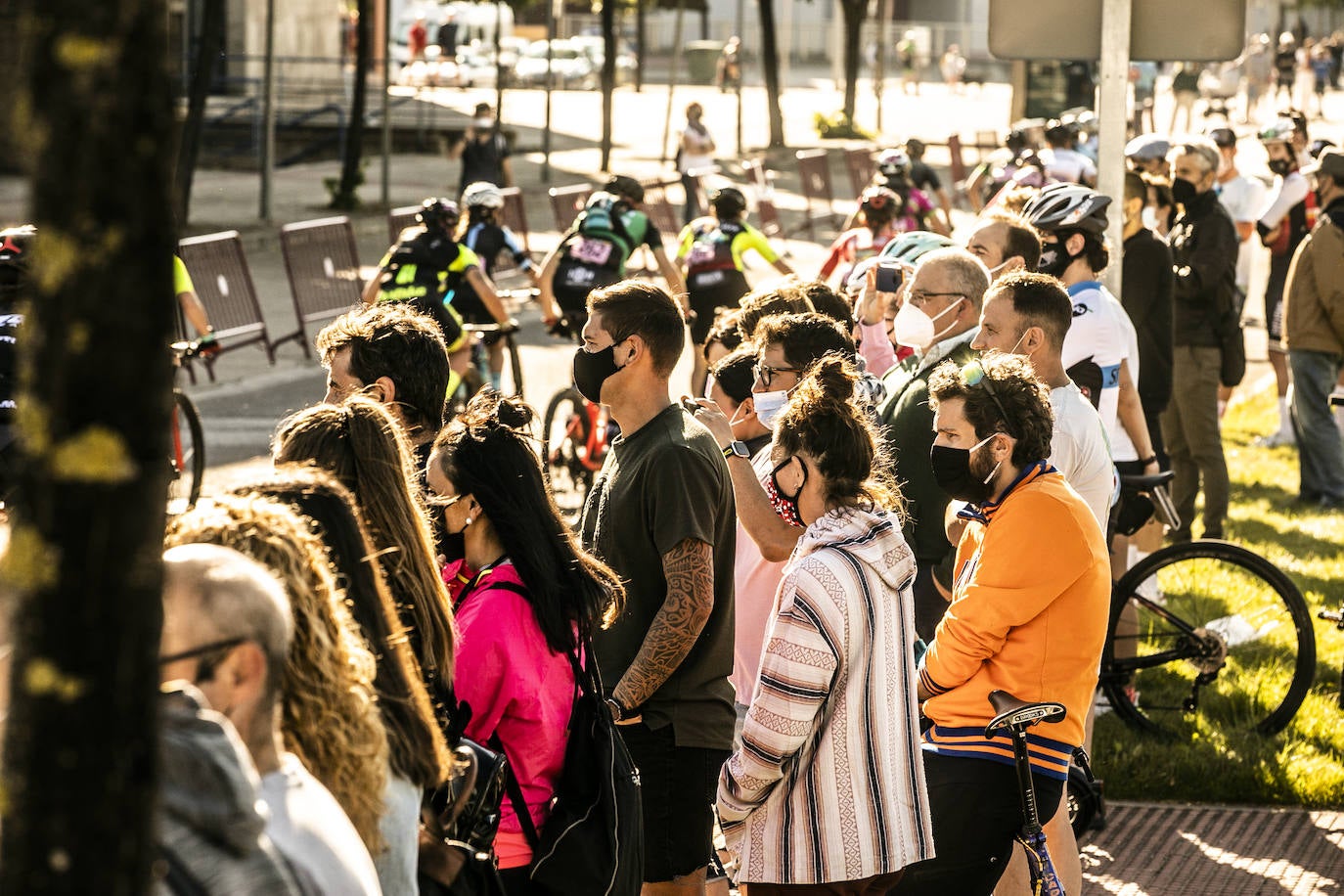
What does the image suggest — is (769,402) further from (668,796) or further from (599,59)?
(599,59)

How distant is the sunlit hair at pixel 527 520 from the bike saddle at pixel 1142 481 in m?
3.58

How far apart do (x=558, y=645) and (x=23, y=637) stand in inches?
93.0

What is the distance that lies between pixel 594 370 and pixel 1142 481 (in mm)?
2894

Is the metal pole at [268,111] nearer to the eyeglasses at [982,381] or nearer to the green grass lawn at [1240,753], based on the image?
the green grass lawn at [1240,753]

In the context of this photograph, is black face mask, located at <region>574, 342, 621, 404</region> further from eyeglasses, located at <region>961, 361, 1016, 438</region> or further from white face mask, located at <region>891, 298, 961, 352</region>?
white face mask, located at <region>891, 298, 961, 352</region>

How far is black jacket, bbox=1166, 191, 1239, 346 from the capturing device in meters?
9.80

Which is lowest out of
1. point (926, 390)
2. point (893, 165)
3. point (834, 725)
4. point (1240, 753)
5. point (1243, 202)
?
point (1240, 753)

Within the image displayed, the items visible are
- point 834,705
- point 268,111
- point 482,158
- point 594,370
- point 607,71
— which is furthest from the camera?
point 607,71

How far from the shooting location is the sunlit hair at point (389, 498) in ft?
11.3

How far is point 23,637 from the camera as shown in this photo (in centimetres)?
140

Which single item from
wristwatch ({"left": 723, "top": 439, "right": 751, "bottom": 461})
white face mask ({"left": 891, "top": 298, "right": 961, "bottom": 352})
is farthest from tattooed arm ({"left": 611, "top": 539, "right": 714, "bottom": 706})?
white face mask ({"left": 891, "top": 298, "right": 961, "bottom": 352})

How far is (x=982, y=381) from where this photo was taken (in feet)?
15.0

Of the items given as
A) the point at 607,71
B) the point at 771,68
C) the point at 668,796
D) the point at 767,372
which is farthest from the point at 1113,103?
the point at 771,68

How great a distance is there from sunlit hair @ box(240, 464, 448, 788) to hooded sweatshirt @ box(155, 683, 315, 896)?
905 mm
